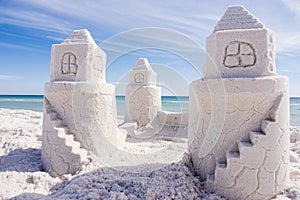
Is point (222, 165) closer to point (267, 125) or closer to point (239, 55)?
point (267, 125)

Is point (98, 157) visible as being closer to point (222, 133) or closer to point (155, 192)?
point (155, 192)

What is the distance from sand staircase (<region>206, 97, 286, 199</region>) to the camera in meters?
2.70

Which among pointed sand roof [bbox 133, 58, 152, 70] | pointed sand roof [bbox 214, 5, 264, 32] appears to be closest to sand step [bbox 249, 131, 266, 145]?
pointed sand roof [bbox 214, 5, 264, 32]

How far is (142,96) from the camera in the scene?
8.89m

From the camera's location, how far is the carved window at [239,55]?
2.88m

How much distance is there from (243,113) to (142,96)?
6.17 metres

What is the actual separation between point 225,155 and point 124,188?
1.28 meters

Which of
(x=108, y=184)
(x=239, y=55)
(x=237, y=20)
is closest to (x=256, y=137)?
(x=239, y=55)

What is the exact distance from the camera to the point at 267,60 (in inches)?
112

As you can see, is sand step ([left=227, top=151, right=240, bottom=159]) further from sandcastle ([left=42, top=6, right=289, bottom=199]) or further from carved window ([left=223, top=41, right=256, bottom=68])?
carved window ([left=223, top=41, right=256, bottom=68])

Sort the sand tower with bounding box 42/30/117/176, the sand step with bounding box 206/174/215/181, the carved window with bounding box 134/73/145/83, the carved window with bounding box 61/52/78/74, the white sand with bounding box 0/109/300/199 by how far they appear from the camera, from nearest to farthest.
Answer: the white sand with bounding box 0/109/300/199
the sand step with bounding box 206/174/215/181
the sand tower with bounding box 42/30/117/176
the carved window with bounding box 61/52/78/74
the carved window with bounding box 134/73/145/83

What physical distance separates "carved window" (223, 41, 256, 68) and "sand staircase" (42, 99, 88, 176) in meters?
2.56

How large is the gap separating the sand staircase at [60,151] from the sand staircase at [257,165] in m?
2.19

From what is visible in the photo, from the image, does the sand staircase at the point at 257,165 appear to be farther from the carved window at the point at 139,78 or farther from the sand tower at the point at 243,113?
the carved window at the point at 139,78
